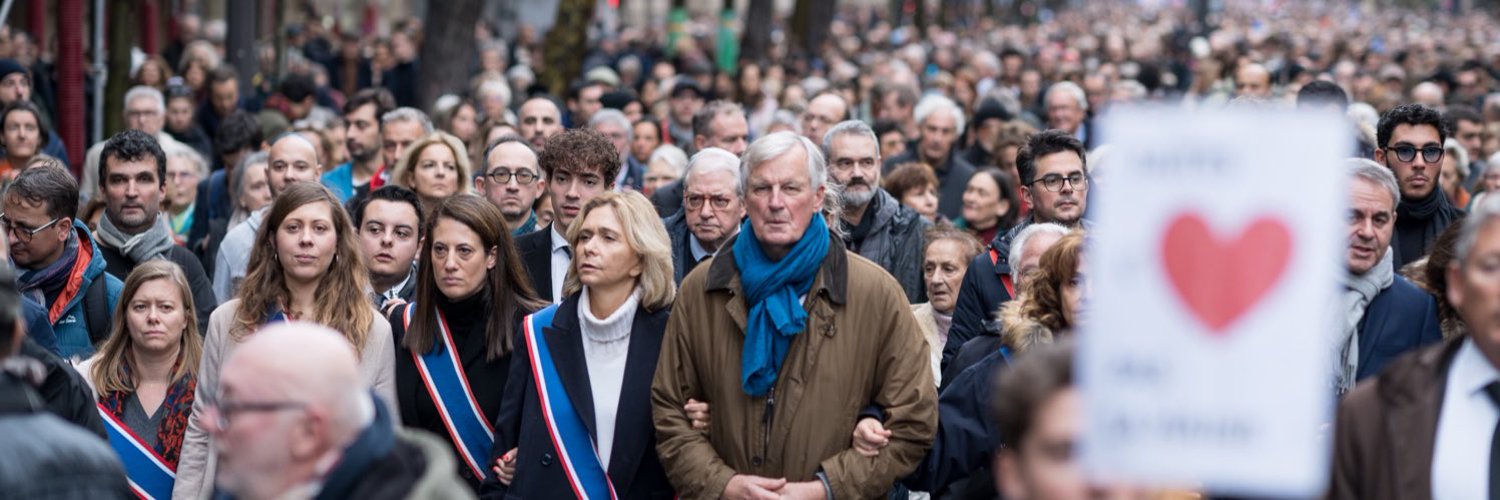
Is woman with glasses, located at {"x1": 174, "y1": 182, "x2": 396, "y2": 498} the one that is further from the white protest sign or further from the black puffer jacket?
the white protest sign

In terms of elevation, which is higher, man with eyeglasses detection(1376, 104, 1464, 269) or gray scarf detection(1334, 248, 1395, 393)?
man with eyeglasses detection(1376, 104, 1464, 269)

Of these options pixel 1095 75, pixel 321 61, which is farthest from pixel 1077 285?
pixel 321 61

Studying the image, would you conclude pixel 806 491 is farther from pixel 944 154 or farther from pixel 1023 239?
pixel 944 154

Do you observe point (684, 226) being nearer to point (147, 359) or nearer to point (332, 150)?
point (147, 359)

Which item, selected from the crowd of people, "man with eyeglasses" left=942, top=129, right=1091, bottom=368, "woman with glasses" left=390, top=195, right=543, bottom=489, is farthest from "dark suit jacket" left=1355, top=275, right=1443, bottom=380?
"woman with glasses" left=390, top=195, right=543, bottom=489

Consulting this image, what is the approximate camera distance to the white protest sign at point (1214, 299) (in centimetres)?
305

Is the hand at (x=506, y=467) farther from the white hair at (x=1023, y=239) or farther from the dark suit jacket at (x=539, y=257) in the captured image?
the white hair at (x=1023, y=239)

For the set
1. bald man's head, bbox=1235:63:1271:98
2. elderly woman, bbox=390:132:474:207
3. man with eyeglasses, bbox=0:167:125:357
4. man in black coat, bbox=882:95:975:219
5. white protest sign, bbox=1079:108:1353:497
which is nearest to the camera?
white protest sign, bbox=1079:108:1353:497

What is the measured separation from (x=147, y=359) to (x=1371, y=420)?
4056 millimetres

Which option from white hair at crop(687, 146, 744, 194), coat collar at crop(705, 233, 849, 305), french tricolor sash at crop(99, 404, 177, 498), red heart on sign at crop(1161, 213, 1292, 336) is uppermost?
white hair at crop(687, 146, 744, 194)

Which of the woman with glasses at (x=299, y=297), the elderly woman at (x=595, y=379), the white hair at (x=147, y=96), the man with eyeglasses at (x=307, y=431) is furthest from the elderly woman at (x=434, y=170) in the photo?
the man with eyeglasses at (x=307, y=431)

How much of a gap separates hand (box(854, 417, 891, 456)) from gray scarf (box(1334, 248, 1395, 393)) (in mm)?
1272

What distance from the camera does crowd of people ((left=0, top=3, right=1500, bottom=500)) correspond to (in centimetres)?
390

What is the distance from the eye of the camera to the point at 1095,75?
63.1 ft
